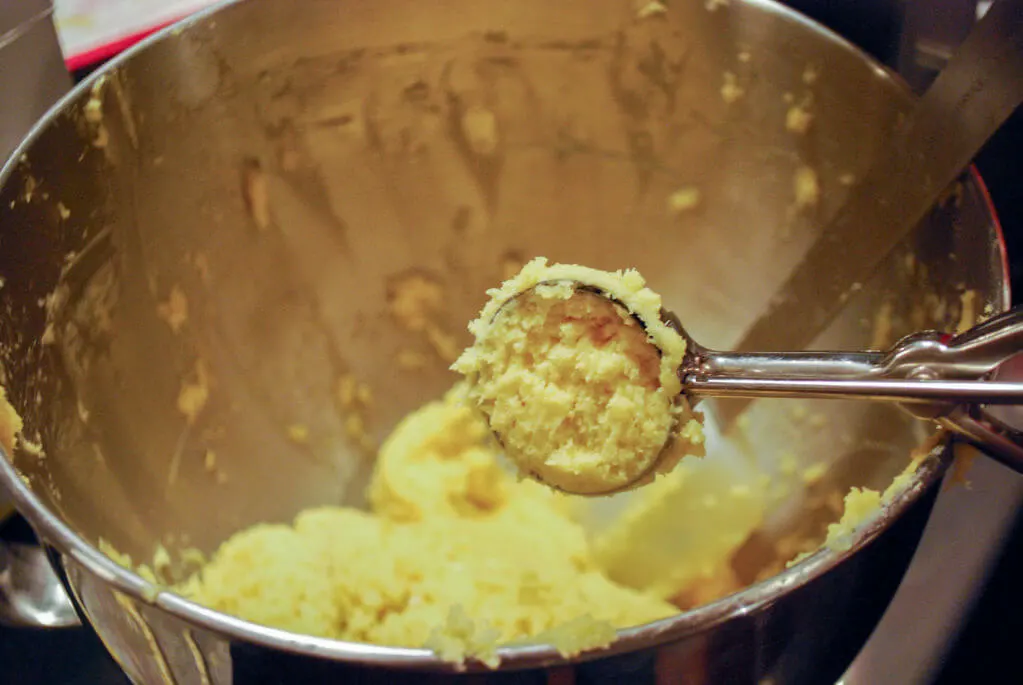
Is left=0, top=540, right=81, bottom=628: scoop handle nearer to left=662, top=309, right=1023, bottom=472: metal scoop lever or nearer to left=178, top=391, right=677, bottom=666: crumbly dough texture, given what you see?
left=178, top=391, right=677, bottom=666: crumbly dough texture

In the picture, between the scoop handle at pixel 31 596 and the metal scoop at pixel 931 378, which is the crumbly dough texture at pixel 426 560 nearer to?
the scoop handle at pixel 31 596

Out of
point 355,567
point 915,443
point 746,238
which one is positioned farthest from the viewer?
point 746,238

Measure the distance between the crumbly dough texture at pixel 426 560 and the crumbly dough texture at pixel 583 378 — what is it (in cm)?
5

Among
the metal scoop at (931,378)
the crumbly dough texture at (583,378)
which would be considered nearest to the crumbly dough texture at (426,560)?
the crumbly dough texture at (583,378)

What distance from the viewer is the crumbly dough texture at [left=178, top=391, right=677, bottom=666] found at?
0.67 meters

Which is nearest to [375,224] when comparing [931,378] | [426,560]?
[426,560]

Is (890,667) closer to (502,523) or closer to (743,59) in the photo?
(502,523)

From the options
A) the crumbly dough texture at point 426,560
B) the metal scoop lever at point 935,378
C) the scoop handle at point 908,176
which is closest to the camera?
the metal scoop lever at point 935,378

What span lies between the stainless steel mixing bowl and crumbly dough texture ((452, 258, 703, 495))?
0.17 metres

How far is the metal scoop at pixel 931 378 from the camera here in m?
0.43

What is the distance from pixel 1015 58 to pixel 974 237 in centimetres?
12

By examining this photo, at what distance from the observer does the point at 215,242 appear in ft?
2.63

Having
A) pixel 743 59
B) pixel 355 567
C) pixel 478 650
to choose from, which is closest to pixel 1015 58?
pixel 743 59

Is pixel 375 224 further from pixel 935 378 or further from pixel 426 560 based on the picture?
pixel 935 378
